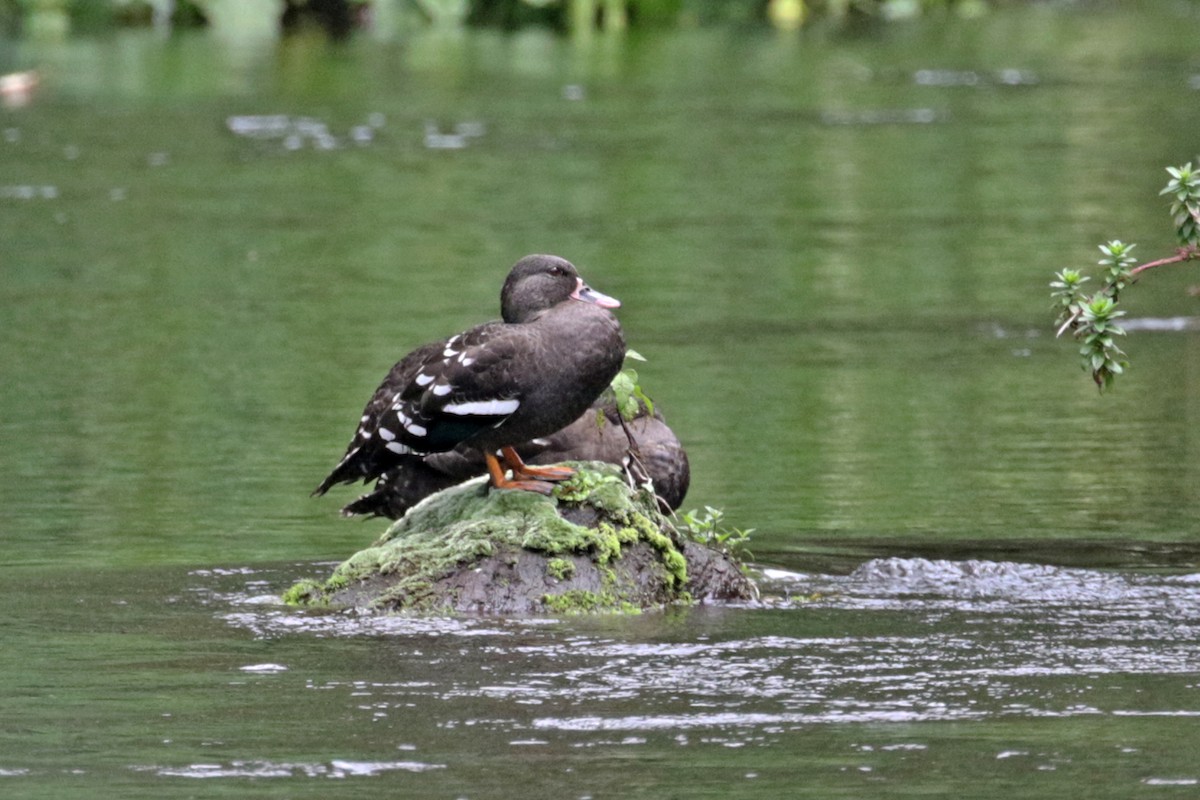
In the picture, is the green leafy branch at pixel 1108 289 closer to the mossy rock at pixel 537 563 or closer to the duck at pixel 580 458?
the mossy rock at pixel 537 563

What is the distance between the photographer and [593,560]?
7.80m

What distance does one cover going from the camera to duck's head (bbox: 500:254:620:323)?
316 inches

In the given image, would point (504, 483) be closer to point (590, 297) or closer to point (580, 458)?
point (590, 297)

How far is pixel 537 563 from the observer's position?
7762 mm

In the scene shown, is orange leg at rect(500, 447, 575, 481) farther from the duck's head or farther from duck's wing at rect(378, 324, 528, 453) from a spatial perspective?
the duck's head

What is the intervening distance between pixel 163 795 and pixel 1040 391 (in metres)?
7.58

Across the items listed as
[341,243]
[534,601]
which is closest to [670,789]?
[534,601]

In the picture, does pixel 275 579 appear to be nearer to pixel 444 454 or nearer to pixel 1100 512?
pixel 444 454

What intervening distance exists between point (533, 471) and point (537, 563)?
1.25ft

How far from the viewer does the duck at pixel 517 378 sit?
25.2 ft

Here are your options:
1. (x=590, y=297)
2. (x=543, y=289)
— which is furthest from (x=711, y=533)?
(x=543, y=289)

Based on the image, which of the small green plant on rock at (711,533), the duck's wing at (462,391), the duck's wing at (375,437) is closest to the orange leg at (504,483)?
the duck's wing at (462,391)

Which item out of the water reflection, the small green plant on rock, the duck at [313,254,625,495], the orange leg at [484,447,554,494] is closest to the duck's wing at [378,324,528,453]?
the duck at [313,254,625,495]

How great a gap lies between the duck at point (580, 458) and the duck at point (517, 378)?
57 cm
